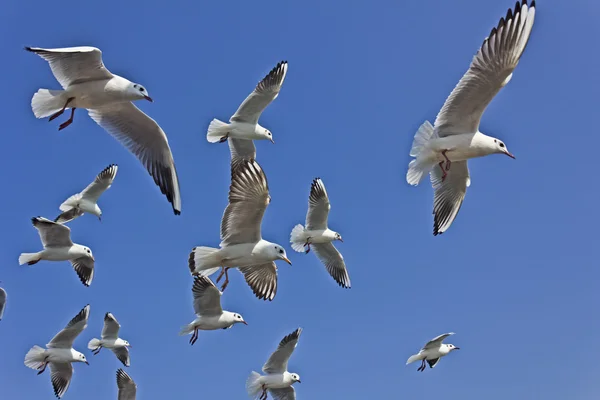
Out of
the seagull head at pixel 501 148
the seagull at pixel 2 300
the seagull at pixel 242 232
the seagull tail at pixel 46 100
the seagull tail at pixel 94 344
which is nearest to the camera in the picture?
the seagull tail at pixel 46 100

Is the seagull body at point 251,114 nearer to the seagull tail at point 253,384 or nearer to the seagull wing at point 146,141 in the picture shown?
the seagull wing at point 146,141

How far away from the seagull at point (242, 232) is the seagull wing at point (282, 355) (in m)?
3.69

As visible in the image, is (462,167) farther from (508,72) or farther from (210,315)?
(210,315)

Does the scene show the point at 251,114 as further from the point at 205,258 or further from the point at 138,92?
the point at 138,92

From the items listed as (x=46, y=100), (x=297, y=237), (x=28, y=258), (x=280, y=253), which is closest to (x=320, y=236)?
(x=297, y=237)

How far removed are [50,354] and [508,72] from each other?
463 inches

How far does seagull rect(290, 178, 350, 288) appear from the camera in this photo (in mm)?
16844

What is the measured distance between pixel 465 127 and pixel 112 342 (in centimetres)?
1088

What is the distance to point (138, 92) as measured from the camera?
1067 cm

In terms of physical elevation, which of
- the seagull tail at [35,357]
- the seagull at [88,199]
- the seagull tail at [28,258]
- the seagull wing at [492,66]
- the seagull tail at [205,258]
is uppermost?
the seagull at [88,199]

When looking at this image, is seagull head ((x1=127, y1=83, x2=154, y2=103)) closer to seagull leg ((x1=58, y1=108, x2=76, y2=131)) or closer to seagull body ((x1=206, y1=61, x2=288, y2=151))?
seagull leg ((x1=58, y1=108, x2=76, y2=131))

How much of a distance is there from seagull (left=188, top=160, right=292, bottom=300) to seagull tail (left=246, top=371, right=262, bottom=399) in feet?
14.5

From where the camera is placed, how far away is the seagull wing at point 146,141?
11.4m

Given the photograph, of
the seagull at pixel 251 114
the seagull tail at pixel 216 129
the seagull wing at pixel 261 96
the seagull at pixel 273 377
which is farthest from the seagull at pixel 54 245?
the seagull at pixel 273 377
